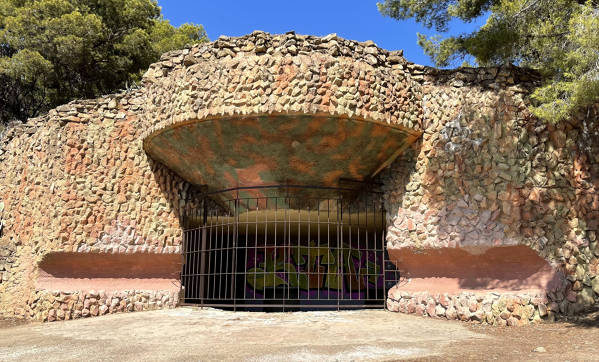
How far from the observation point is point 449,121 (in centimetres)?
943

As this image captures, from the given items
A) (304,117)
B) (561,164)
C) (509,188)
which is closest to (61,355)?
(304,117)

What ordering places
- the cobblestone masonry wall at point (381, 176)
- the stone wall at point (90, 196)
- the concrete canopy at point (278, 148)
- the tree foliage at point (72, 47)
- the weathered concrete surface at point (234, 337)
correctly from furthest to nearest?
1. the tree foliage at point (72, 47)
2. the stone wall at point (90, 196)
3. the concrete canopy at point (278, 148)
4. the cobblestone masonry wall at point (381, 176)
5. the weathered concrete surface at point (234, 337)

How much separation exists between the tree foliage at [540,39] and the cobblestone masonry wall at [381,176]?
638mm

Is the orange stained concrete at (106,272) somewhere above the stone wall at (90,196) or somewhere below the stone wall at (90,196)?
below

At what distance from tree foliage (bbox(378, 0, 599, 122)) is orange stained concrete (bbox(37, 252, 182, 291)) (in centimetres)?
785

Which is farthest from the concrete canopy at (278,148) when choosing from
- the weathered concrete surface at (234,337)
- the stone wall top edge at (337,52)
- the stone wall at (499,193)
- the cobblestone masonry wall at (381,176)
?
the weathered concrete surface at (234,337)

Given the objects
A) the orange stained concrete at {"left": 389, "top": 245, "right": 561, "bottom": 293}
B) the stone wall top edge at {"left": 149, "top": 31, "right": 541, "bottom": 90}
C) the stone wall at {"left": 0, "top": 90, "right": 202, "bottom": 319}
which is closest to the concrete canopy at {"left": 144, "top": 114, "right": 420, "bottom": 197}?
the stone wall at {"left": 0, "top": 90, "right": 202, "bottom": 319}

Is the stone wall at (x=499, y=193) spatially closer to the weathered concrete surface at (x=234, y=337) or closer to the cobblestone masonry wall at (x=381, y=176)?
the cobblestone masonry wall at (x=381, y=176)

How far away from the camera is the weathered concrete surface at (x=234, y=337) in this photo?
5.79 m

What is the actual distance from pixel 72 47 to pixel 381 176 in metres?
11.6

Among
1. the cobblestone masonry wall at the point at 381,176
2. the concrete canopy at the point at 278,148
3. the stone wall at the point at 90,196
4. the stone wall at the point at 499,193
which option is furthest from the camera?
the stone wall at the point at 90,196

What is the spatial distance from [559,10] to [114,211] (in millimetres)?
9697

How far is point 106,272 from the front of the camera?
34.3ft

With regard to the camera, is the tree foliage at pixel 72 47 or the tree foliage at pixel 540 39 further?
the tree foliage at pixel 72 47
